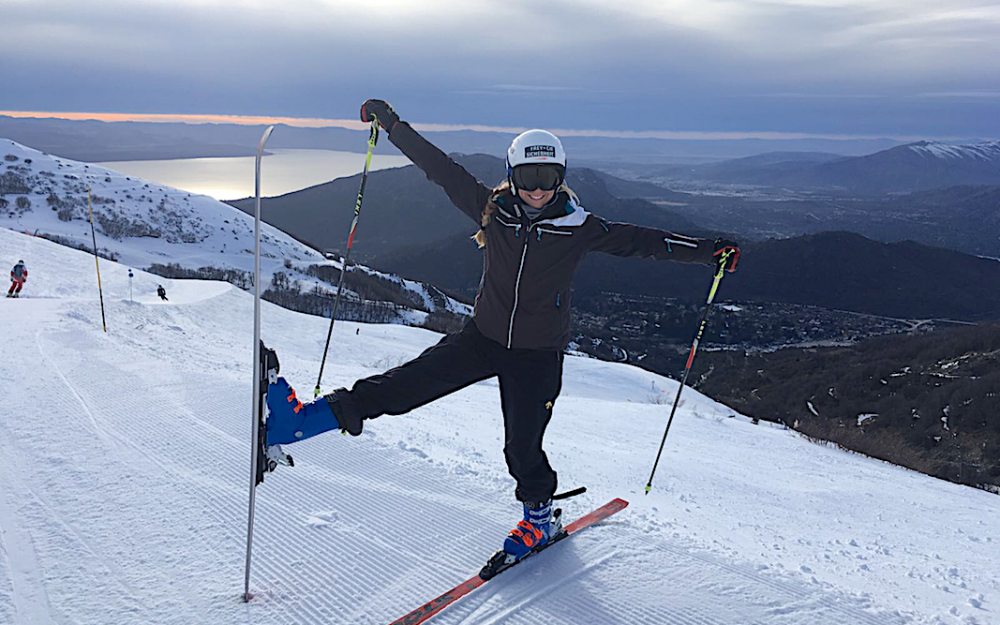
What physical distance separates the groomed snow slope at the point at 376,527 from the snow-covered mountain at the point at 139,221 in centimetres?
6121

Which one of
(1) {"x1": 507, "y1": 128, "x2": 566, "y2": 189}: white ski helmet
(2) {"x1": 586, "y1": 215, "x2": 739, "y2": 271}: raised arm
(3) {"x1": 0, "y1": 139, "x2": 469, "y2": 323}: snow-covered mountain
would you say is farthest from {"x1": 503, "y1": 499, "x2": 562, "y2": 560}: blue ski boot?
(3) {"x1": 0, "y1": 139, "x2": 469, "y2": 323}: snow-covered mountain

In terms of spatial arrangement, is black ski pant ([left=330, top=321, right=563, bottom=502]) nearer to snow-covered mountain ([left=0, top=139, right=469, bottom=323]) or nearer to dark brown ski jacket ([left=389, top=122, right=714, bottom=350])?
dark brown ski jacket ([left=389, top=122, right=714, bottom=350])

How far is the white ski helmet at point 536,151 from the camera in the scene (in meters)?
3.01

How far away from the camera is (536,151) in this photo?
3.02 metres

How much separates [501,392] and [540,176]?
1078 mm

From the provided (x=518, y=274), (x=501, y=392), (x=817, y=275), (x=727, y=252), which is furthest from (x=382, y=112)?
(x=817, y=275)

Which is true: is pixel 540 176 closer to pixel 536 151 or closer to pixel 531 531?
pixel 536 151

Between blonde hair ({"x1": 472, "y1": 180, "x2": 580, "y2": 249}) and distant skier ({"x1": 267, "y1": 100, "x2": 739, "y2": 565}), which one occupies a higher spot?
blonde hair ({"x1": 472, "y1": 180, "x2": 580, "y2": 249})

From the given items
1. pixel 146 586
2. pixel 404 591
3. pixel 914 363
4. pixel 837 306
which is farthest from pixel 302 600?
pixel 837 306

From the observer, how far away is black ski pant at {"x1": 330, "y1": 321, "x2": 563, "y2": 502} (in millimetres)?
3000

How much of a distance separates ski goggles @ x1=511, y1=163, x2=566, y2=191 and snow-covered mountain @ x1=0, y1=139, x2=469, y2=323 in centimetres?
6374

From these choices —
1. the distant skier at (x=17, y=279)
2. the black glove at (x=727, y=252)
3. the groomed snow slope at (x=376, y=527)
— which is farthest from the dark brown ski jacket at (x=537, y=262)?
the distant skier at (x=17, y=279)

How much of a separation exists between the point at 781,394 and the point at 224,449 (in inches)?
2173

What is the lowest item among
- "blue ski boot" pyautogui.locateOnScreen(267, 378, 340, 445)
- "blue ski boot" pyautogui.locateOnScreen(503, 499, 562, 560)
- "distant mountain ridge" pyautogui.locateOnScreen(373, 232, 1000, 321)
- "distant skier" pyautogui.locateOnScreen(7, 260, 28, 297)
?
"distant mountain ridge" pyautogui.locateOnScreen(373, 232, 1000, 321)
